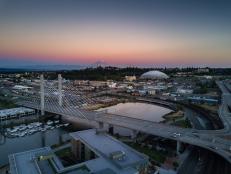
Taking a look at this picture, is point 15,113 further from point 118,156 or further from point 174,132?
point 118,156

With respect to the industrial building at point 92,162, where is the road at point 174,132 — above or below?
below

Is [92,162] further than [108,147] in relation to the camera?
No

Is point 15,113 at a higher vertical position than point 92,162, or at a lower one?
lower

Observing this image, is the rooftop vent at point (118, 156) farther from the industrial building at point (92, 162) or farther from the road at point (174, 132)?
the road at point (174, 132)

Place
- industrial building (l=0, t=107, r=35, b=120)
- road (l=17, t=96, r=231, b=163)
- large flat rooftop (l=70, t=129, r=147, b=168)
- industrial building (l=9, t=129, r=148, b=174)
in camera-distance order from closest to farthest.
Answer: industrial building (l=9, t=129, r=148, b=174)
large flat rooftop (l=70, t=129, r=147, b=168)
road (l=17, t=96, r=231, b=163)
industrial building (l=0, t=107, r=35, b=120)

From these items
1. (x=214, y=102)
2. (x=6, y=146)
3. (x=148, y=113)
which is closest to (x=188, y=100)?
(x=214, y=102)

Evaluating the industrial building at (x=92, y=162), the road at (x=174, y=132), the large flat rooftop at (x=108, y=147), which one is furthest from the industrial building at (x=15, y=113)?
the industrial building at (x=92, y=162)

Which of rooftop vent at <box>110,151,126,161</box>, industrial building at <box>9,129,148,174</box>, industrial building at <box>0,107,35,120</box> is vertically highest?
rooftop vent at <box>110,151,126,161</box>

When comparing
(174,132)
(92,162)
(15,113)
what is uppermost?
(92,162)

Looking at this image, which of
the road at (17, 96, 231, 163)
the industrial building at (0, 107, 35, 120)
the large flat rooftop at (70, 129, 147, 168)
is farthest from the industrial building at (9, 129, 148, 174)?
the industrial building at (0, 107, 35, 120)

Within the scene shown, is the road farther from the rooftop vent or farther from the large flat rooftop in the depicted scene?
the rooftop vent

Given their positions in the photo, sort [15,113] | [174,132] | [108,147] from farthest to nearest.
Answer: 1. [15,113]
2. [174,132]
3. [108,147]

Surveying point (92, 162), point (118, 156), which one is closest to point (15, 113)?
point (92, 162)

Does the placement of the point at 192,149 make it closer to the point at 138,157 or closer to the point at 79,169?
the point at 138,157
